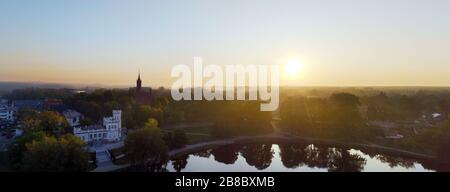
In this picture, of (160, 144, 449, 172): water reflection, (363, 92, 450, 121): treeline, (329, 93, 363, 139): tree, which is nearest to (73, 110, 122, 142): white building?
(160, 144, 449, 172): water reflection

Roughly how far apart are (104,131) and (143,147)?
3980 millimetres

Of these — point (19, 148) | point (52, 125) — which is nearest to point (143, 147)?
point (19, 148)

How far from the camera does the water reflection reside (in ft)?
45.4

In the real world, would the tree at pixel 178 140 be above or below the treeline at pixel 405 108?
below

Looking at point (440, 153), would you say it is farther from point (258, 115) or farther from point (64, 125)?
point (64, 125)

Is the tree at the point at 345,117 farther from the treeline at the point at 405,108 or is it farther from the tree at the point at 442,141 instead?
the tree at the point at 442,141

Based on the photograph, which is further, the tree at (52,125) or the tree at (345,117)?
the tree at (345,117)

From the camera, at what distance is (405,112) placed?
2597 cm

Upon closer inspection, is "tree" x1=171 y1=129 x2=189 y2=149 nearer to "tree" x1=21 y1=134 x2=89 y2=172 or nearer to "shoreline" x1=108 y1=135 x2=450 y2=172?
"shoreline" x1=108 y1=135 x2=450 y2=172

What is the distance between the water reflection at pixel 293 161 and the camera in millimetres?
13836

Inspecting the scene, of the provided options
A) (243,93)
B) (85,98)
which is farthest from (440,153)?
(85,98)

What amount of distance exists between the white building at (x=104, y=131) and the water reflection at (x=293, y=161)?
3.61 metres

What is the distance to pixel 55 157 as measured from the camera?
10422 mm

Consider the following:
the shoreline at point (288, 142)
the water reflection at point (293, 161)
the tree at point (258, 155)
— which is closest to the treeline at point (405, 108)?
the shoreline at point (288, 142)
